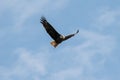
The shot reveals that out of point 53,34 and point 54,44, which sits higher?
point 53,34

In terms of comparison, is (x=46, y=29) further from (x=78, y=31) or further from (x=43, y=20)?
(x=78, y=31)

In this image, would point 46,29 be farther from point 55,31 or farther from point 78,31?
point 78,31

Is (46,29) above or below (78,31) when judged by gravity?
above

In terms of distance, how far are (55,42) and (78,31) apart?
4.56 metres

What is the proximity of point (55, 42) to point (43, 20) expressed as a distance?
395 centimetres

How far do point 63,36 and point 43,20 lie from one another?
399 centimetres

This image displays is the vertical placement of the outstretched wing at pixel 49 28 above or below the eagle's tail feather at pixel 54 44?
above

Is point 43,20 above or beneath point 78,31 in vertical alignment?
above

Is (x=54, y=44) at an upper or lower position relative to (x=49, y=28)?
lower

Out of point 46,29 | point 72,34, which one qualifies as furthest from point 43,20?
point 72,34

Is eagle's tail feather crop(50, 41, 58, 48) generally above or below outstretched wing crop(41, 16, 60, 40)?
below

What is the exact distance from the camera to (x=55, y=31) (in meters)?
46.4

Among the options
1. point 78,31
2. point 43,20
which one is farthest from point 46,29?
point 78,31

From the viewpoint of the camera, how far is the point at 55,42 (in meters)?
46.9
